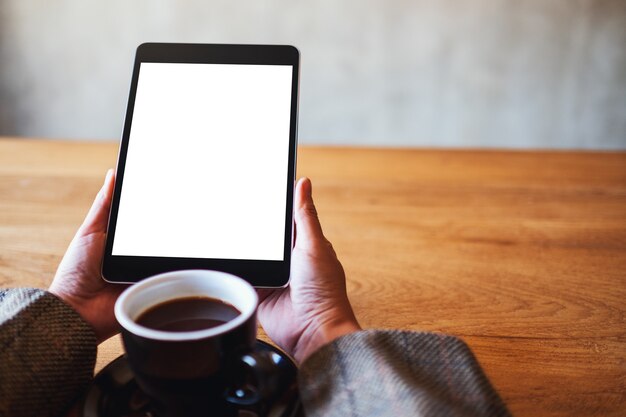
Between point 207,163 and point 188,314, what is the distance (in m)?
0.21

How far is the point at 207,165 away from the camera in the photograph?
0.59m

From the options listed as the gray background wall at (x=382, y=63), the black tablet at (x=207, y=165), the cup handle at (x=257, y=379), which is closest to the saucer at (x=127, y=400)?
the cup handle at (x=257, y=379)

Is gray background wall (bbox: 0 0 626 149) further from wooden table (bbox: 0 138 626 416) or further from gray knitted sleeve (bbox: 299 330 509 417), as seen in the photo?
gray knitted sleeve (bbox: 299 330 509 417)

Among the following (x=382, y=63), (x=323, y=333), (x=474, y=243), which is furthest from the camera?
(x=382, y=63)

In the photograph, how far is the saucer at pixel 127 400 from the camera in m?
0.42

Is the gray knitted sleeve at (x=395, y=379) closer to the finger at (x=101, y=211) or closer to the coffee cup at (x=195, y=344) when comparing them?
the coffee cup at (x=195, y=344)

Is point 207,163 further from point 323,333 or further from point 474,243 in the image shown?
point 474,243

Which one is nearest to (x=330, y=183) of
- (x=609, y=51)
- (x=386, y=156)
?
(x=386, y=156)

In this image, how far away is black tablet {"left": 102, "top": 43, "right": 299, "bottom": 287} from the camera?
1.83 feet

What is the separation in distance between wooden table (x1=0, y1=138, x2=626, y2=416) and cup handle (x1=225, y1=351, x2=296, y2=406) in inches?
6.6

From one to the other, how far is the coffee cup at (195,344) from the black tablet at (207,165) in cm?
11

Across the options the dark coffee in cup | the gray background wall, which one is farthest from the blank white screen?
the gray background wall

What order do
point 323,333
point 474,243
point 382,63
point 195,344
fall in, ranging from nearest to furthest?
point 195,344 < point 323,333 < point 474,243 < point 382,63


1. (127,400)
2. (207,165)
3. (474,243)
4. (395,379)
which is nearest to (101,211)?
(207,165)
